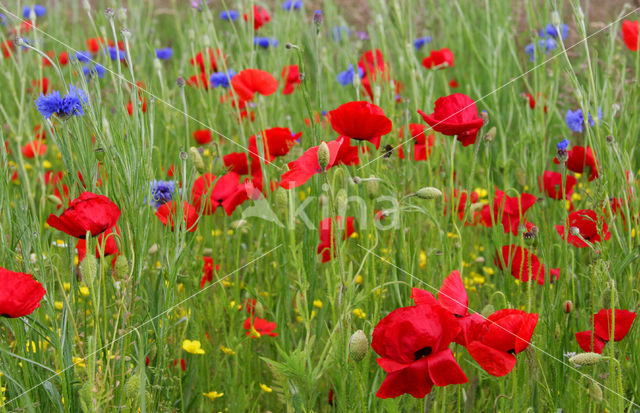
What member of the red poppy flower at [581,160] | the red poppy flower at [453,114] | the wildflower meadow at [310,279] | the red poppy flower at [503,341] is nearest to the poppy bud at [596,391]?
the wildflower meadow at [310,279]

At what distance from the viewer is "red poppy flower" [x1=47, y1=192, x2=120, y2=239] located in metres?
1.00

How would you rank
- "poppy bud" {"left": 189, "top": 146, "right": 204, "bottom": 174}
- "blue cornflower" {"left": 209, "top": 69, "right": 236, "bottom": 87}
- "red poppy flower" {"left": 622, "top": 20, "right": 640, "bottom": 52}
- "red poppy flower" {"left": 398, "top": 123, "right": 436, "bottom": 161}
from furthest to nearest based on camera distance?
1. "blue cornflower" {"left": 209, "top": 69, "right": 236, "bottom": 87}
2. "red poppy flower" {"left": 622, "top": 20, "right": 640, "bottom": 52}
3. "red poppy flower" {"left": 398, "top": 123, "right": 436, "bottom": 161}
4. "poppy bud" {"left": 189, "top": 146, "right": 204, "bottom": 174}

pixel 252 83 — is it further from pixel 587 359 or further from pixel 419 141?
pixel 587 359

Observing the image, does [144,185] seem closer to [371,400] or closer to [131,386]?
[131,386]

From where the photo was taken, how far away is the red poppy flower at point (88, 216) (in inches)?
39.5

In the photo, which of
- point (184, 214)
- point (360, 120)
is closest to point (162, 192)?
point (184, 214)

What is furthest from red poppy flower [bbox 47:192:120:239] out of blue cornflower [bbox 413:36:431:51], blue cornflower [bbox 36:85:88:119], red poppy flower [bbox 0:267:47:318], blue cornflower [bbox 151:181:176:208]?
blue cornflower [bbox 413:36:431:51]

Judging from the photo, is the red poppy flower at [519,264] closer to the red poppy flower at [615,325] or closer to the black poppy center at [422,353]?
the red poppy flower at [615,325]

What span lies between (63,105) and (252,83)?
1.60ft

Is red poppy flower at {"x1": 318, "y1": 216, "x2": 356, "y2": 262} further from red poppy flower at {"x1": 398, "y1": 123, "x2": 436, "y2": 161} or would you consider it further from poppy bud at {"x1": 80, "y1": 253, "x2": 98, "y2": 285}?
poppy bud at {"x1": 80, "y1": 253, "x2": 98, "y2": 285}

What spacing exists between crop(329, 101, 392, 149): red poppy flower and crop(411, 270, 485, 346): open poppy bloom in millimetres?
302

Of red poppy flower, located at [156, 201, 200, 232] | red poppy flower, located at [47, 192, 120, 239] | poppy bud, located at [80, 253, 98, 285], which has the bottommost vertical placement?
red poppy flower, located at [156, 201, 200, 232]

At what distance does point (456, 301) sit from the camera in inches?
39.8

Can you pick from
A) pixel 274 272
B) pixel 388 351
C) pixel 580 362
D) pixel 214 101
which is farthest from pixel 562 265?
pixel 214 101
